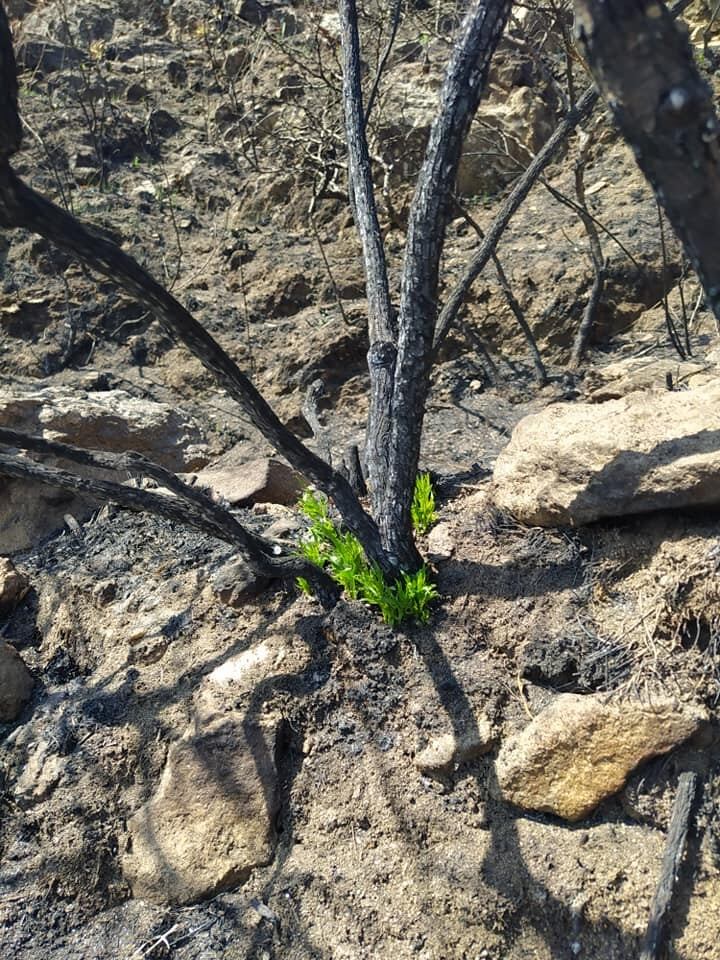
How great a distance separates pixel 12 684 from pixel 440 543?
163 centimetres

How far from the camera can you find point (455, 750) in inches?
97.3

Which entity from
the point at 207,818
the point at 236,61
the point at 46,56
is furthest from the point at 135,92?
the point at 207,818

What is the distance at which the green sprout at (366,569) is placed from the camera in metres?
2.71

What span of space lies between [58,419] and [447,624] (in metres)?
2.61

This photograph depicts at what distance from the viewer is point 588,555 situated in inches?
108

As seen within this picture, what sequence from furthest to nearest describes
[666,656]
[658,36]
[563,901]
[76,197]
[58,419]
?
1. [76,197]
2. [58,419]
3. [666,656]
4. [563,901]
5. [658,36]

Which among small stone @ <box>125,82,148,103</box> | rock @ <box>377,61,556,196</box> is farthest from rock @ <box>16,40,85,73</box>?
rock @ <box>377,61,556,196</box>

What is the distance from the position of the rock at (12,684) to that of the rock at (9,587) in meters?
0.39

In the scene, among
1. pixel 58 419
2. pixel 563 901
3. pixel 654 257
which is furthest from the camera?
pixel 654 257

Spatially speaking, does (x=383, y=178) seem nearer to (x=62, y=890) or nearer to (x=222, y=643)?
(x=222, y=643)

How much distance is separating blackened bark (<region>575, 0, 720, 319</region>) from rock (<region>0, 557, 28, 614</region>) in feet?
9.60

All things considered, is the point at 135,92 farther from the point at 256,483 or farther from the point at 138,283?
the point at 138,283

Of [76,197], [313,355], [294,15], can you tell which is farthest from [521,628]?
[294,15]

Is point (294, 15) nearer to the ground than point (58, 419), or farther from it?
farther from it
